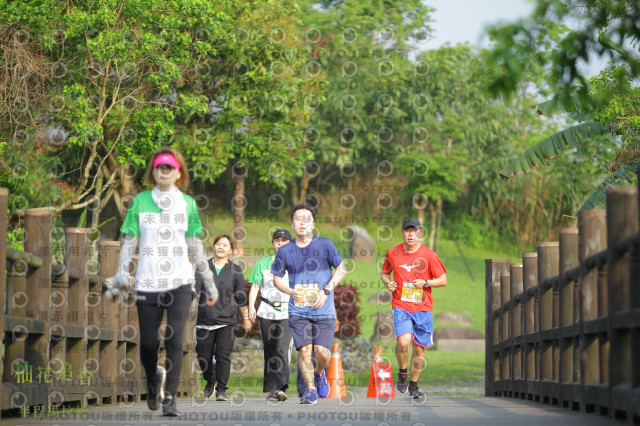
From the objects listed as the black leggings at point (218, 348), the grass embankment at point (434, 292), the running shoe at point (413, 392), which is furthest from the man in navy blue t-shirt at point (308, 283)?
the grass embankment at point (434, 292)

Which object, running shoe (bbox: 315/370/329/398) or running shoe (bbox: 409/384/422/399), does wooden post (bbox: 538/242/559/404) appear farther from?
running shoe (bbox: 315/370/329/398)

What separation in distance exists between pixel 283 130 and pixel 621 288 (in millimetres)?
26087

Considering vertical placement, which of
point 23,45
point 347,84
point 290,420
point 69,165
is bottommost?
point 290,420

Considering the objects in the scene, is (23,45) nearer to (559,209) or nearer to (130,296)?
(130,296)

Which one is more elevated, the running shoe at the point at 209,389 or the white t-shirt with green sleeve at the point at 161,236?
the white t-shirt with green sleeve at the point at 161,236

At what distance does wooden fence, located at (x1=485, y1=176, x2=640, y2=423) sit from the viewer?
6488 mm

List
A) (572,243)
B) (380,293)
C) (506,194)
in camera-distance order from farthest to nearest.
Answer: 1. (506,194)
2. (380,293)
3. (572,243)

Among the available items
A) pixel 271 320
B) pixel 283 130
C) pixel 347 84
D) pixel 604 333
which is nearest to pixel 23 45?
pixel 283 130

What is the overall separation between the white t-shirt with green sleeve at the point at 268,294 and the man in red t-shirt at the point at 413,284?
1.37 metres

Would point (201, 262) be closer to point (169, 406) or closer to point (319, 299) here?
point (169, 406)

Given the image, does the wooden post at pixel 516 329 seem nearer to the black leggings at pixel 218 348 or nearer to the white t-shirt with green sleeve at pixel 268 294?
the white t-shirt with green sleeve at pixel 268 294

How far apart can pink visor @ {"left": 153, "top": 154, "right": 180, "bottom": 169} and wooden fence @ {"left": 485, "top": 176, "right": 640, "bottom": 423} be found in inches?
119

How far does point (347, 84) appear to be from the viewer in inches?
1919

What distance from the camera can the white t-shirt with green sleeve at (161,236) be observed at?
25.0ft
